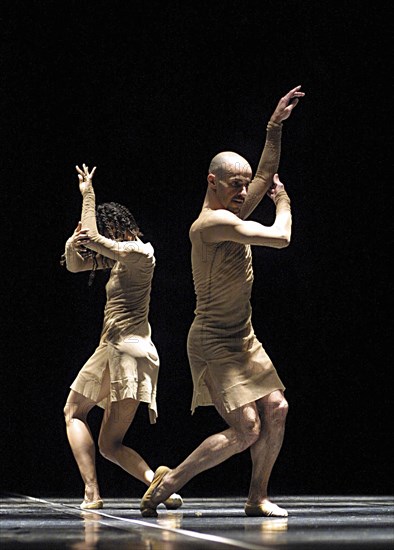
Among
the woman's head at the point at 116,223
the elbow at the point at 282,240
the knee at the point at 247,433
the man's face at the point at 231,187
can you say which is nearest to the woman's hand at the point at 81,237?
the woman's head at the point at 116,223

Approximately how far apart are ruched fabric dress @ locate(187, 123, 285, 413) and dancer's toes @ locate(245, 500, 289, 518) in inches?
16.0

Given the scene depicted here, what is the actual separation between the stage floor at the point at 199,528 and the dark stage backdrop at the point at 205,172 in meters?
1.96

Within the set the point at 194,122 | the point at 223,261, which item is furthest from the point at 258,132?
the point at 223,261

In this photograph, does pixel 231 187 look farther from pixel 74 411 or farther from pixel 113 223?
pixel 74 411

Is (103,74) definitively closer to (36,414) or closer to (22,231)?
(22,231)

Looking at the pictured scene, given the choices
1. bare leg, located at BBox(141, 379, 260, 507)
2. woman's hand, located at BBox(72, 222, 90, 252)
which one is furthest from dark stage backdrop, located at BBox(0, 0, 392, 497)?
bare leg, located at BBox(141, 379, 260, 507)

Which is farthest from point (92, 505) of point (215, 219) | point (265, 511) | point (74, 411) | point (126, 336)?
point (215, 219)

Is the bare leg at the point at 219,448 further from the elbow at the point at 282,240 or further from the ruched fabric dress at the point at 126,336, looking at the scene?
the ruched fabric dress at the point at 126,336

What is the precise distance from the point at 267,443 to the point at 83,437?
1.36m

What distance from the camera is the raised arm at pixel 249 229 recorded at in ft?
14.9

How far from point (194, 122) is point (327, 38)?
943 mm

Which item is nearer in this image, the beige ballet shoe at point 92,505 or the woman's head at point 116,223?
the beige ballet shoe at point 92,505

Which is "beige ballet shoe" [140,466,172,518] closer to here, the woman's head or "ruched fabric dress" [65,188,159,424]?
"ruched fabric dress" [65,188,159,424]

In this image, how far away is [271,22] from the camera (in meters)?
7.97
